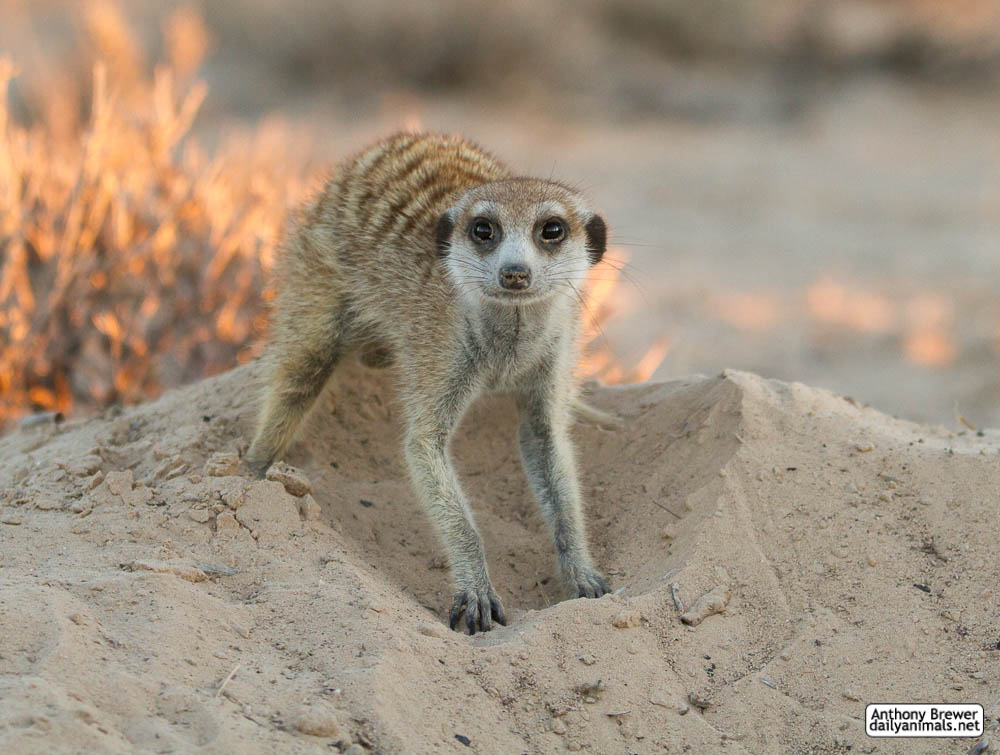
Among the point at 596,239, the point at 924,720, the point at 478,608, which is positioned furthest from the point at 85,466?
the point at 924,720

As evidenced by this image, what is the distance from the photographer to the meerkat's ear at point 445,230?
3.66 m

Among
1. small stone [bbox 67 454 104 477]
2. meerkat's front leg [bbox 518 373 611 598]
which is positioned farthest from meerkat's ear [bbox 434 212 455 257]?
small stone [bbox 67 454 104 477]

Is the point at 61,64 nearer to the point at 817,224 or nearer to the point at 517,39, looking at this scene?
the point at 517,39

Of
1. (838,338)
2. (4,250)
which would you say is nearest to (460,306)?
(4,250)

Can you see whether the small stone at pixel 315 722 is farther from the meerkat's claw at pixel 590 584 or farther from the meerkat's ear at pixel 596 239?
the meerkat's ear at pixel 596 239

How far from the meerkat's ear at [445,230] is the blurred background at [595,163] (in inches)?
33.7

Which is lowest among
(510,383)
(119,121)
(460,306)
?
(510,383)

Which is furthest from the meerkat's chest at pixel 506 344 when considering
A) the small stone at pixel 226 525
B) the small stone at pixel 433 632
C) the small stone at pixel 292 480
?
the small stone at pixel 433 632

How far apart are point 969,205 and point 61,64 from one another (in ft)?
30.3

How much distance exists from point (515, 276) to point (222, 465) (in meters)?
1.16

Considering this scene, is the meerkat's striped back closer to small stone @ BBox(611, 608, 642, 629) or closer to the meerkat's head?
the meerkat's head

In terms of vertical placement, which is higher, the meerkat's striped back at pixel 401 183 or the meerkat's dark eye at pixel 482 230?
the meerkat's striped back at pixel 401 183

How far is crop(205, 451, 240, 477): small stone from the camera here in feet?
11.4

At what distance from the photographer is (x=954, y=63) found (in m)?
14.2
